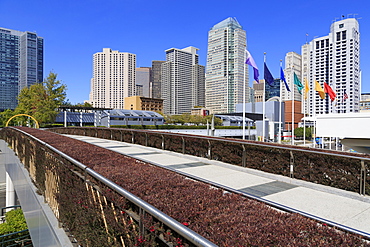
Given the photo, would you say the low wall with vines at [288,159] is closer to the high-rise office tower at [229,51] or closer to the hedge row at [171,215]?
the hedge row at [171,215]

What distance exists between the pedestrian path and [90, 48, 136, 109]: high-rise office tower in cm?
18746

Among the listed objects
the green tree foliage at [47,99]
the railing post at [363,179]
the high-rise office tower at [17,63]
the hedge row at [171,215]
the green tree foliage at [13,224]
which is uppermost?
the high-rise office tower at [17,63]

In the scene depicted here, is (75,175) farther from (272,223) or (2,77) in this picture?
(2,77)

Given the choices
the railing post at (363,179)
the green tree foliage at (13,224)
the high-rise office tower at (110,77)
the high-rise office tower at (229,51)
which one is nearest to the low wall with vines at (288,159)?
the railing post at (363,179)

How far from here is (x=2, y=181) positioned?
32.2 metres

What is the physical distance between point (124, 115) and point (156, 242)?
166ft

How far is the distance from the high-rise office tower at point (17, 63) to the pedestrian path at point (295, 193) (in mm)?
143822

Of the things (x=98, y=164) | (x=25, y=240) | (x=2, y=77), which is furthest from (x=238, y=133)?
(x=2, y=77)

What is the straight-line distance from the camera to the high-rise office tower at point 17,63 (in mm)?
126438

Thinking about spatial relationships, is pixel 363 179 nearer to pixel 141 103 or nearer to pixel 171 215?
pixel 171 215

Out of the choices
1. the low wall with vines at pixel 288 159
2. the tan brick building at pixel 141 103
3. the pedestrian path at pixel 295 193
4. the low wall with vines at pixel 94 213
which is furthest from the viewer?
the tan brick building at pixel 141 103

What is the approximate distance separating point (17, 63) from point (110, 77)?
65.0 m

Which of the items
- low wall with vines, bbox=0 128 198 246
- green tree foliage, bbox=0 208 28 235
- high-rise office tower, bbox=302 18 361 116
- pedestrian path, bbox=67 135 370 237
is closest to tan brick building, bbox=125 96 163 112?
high-rise office tower, bbox=302 18 361 116

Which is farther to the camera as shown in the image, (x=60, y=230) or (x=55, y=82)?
(x=55, y=82)
